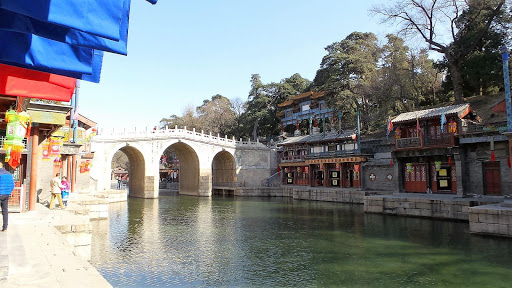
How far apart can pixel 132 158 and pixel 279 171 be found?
53.0 ft

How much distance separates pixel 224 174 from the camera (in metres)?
41.9

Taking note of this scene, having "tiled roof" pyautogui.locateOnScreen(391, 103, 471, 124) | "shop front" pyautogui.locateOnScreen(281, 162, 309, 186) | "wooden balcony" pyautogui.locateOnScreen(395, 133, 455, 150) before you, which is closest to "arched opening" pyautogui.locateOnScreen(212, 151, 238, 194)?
"shop front" pyautogui.locateOnScreen(281, 162, 309, 186)

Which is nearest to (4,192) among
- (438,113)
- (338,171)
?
(438,113)

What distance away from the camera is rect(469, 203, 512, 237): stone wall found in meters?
12.2

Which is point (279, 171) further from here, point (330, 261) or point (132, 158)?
point (330, 261)

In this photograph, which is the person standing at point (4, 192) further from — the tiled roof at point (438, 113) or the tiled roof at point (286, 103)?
the tiled roof at point (286, 103)

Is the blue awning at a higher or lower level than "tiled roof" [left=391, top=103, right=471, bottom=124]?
lower

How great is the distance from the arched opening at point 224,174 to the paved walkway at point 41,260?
29616 mm

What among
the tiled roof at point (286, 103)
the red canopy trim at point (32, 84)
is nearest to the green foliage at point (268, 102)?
the tiled roof at point (286, 103)

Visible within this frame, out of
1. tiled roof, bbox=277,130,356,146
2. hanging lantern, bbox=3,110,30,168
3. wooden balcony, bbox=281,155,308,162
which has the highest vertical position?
tiled roof, bbox=277,130,356,146

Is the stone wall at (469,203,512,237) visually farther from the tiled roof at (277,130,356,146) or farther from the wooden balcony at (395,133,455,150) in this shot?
the tiled roof at (277,130,356,146)

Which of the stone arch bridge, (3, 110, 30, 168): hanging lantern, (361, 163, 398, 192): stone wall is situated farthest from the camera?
the stone arch bridge

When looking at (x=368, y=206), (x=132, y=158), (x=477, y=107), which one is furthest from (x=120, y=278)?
(x=132, y=158)

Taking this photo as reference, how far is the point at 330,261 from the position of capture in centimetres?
1005
